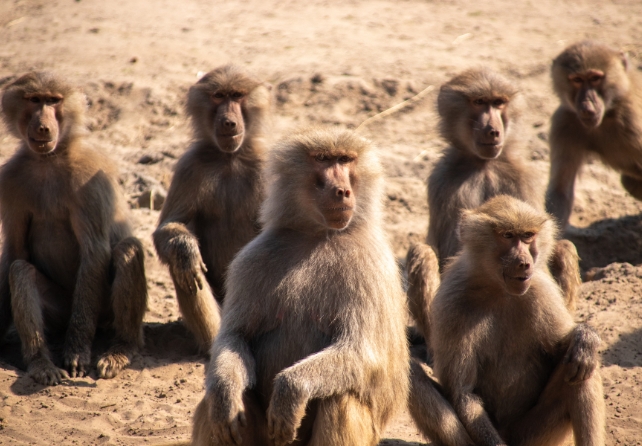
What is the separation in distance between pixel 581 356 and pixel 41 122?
3.45m

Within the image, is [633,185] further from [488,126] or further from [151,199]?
[151,199]

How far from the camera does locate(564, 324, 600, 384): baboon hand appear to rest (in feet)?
11.9

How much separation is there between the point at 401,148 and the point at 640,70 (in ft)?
8.87

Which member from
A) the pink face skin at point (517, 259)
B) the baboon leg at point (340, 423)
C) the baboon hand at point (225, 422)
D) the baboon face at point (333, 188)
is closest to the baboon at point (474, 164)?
the pink face skin at point (517, 259)

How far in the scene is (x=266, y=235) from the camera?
3.75m

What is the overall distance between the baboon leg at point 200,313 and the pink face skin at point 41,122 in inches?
47.3

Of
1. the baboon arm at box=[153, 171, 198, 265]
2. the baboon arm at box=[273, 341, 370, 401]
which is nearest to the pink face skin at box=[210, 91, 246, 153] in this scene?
the baboon arm at box=[153, 171, 198, 265]

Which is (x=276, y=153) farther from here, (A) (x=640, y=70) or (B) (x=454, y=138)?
(A) (x=640, y=70)

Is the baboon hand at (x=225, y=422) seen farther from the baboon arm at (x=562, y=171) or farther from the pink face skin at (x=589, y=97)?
the pink face skin at (x=589, y=97)

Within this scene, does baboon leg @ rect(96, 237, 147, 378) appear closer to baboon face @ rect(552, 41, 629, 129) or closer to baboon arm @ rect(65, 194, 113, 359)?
baboon arm @ rect(65, 194, 113, 359)

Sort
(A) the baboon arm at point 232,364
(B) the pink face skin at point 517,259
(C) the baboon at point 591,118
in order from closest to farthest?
(A) the baboon arm at point 232,364
(B) the pink face skin at point 517,259
(C) the baboon at point 591,118

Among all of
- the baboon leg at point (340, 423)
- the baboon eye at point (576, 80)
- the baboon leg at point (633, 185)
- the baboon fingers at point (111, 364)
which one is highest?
the baboon eye at point (576, 80)

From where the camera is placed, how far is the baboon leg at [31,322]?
4843mm

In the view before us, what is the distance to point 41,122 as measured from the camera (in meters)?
5.08
